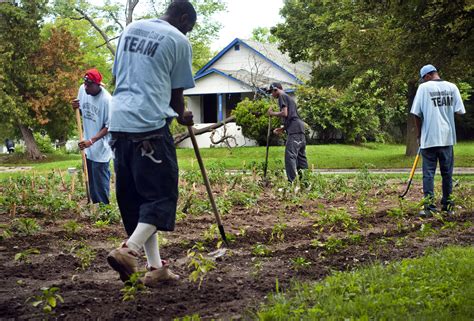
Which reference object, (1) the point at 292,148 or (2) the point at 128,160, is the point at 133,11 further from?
(2) the point at 128,160

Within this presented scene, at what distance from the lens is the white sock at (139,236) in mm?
4672

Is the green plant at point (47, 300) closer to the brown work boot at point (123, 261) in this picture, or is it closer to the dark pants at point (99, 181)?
the brown work boot at point (123, 261)

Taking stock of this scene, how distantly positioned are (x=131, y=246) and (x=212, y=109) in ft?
118

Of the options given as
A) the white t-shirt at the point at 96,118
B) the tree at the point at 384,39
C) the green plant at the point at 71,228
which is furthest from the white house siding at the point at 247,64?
the green plant at the point at 71,228

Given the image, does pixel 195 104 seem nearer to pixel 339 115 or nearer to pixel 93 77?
pixel 339 115

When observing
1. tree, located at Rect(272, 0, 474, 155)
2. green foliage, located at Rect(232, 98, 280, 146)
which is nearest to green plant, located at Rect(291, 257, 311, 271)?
tree, located at Rect(272, 0, 474, 155)

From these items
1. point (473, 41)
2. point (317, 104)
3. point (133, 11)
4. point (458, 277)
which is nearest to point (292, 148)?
point (473, 41)

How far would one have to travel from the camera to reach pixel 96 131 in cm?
850

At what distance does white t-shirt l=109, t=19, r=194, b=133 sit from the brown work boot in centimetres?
88

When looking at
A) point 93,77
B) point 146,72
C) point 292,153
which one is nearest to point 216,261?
point 146,72

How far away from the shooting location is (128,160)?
491 cm

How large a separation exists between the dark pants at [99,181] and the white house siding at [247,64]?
28.3 m

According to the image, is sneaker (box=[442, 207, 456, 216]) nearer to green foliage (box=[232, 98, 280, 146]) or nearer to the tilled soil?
the tilled soil

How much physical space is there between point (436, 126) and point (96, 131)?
4460mm
